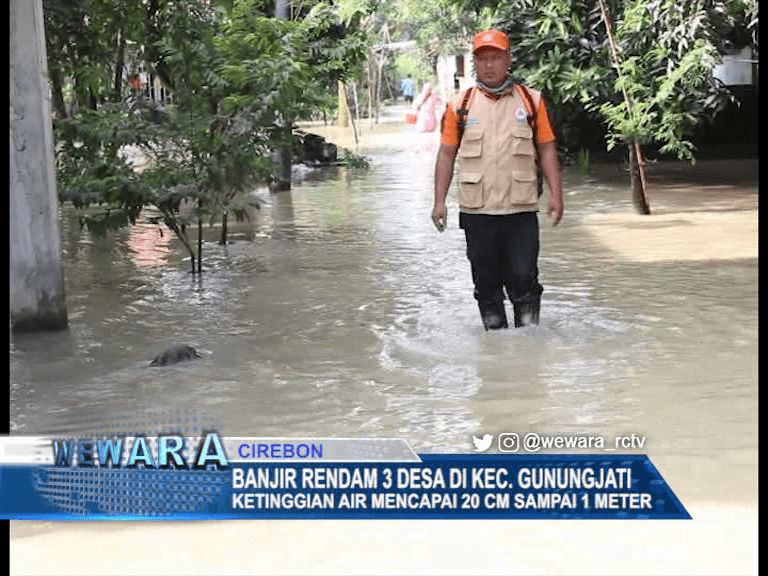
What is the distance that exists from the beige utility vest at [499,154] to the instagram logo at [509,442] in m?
2.16

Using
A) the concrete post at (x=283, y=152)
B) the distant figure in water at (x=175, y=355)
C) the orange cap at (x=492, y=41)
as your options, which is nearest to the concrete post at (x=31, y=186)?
the distant figure in water at (x=175, y=355)

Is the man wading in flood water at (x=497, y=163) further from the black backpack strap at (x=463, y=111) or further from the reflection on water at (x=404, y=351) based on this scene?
the reflection on water at (x=404, y=351)

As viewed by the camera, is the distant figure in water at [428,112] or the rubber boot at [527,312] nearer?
the rubber boot at [527,312]

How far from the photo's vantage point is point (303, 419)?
262 inches

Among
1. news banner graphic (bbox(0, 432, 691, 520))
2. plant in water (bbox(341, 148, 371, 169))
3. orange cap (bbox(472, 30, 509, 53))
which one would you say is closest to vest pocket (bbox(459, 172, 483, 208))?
orange cap (bbox(472, 30, 509, 53))

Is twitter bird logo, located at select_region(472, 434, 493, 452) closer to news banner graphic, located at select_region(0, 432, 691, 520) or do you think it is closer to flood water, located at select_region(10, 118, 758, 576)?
flood water, located at select_region(10, 118, 758, 576)

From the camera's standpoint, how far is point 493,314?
848cm

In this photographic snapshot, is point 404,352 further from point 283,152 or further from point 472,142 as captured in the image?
point 283,152

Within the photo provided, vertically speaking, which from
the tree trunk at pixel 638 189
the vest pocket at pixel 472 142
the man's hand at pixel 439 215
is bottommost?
the tree trunk at pixel 638 189

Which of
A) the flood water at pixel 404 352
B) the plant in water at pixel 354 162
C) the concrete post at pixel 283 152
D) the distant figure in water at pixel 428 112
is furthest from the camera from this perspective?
the distant figure in water at pixel 428 112

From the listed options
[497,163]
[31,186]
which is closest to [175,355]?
[31,186]

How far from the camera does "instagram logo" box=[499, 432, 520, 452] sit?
Answer: 19.9ft

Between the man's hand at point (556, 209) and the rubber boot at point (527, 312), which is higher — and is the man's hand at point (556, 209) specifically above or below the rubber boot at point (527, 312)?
above

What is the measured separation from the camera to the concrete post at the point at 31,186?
8.45 metres
